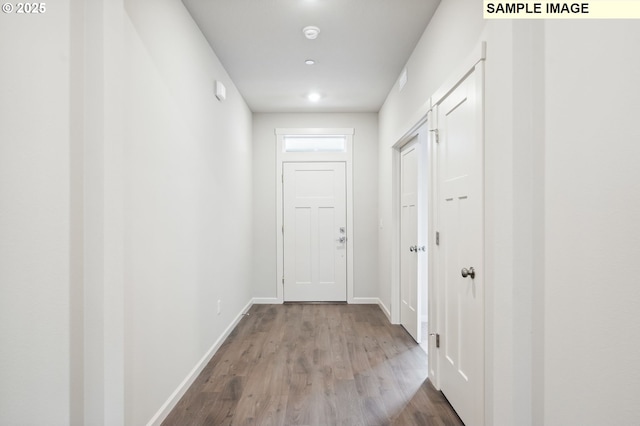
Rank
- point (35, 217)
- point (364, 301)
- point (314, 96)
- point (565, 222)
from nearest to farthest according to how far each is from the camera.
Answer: point (565, 222) → point (35, 217) → point (314, 96) → point (364, 301)

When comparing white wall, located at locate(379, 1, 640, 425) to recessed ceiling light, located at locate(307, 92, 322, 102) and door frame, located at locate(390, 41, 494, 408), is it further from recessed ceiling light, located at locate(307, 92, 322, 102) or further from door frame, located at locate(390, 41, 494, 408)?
recessed ceiling light, located at locate(307, 92, 322, 102)

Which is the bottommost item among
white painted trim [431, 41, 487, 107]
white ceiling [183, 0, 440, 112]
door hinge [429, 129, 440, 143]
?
door hinge [429, 129, 440, 143]

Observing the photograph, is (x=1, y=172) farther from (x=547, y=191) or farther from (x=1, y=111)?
(x=547, y=191)

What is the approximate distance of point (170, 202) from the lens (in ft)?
6.90

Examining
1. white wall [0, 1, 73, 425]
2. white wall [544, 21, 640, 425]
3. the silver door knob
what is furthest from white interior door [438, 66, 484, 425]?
white wall [0, 1, 73, 425]

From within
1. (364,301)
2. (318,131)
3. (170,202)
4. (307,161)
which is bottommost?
(364,301)

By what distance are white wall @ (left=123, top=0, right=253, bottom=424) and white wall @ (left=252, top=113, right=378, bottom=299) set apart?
56.2 inches

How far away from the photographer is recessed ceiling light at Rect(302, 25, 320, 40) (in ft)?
8.63

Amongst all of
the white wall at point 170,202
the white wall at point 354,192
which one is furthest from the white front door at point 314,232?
the white wall at point 170,202

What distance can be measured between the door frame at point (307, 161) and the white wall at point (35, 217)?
359cm

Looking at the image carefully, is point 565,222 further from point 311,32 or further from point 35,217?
point 311,32

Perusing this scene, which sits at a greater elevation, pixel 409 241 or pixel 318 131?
pixel 318 131

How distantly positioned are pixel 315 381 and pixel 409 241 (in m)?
1.72

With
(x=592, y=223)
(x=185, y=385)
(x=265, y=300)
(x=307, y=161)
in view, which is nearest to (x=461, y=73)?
(x=592, y=223)
